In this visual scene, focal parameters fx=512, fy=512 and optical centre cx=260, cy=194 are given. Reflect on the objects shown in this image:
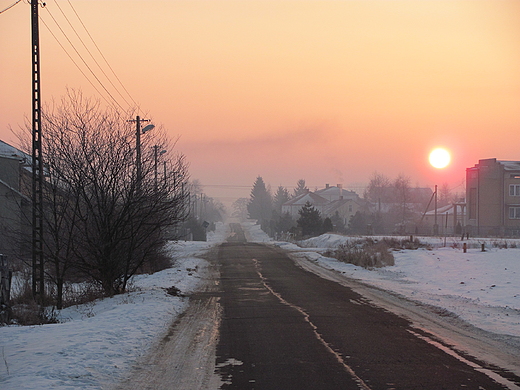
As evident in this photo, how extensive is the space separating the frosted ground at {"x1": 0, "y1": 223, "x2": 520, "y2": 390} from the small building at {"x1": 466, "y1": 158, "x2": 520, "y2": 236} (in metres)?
42.4

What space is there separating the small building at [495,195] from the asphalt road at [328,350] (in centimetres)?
5592

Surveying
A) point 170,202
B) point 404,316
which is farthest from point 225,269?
point 404,316

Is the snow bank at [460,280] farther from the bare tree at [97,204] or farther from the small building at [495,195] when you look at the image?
the small building at [495,195]

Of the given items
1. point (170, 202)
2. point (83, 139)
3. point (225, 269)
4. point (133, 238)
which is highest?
point (83, 139)

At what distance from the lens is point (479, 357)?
773 centimetres

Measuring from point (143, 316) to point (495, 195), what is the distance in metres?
63.6

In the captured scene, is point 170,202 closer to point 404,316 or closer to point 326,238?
point 404,316

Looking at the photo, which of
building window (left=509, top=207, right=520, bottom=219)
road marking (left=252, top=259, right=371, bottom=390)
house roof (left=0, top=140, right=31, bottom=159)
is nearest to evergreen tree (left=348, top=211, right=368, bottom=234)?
building window (left=509, top=207, right=520, bottom=219)

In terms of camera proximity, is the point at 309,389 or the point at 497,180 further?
the point at 497,180

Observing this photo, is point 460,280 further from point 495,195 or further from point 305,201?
point 305,201

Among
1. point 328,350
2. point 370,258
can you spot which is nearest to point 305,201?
point 370,258

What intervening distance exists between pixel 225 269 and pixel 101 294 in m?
10.3

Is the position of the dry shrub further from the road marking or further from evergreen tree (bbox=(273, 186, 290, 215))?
evergreen tree (bbox=(273, 186, 290, 215))

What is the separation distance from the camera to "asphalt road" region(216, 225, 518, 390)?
6.41 metres
